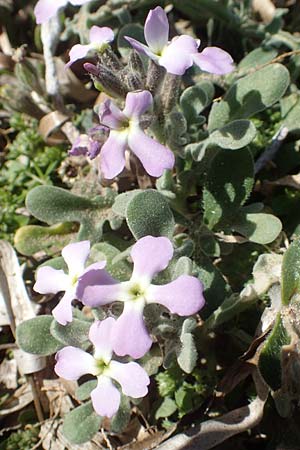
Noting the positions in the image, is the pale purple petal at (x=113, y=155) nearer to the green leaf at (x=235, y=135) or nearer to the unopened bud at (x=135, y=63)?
the unopened bud at (x=135, y=63)

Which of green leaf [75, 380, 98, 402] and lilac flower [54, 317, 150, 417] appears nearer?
lilac flower [54, 317, 150, 417]

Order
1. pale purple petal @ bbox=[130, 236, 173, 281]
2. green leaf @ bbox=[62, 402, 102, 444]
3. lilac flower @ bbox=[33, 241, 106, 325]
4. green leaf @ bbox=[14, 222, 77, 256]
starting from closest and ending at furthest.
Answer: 1. pale purple petal @ bbox=[130, 236, 173, 281]
2. lilac flower @ bbox=[33, 241, 106, 325]
3. green leaf @ bbox=[62, 402, 102, 444]
4. green leaf @ bbox=[14, 222, 77, 256]

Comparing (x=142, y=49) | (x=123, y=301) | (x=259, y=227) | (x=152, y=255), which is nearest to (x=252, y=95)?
(x=259, y=227)

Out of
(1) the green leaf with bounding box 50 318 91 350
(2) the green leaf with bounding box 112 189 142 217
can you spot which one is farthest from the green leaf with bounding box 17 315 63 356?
(2) the green leaf with bounding box 112 189 142 217

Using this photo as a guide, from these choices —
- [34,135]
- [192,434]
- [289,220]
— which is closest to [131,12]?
[34,135]

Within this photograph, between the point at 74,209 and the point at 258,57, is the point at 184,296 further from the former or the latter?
the point at 258,57

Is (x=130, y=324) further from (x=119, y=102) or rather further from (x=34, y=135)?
(x=34, y=135)

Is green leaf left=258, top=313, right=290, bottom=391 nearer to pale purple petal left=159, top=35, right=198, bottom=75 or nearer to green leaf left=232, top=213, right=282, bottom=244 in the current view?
green leaf left=232, top=213, right=282, bottom=244
